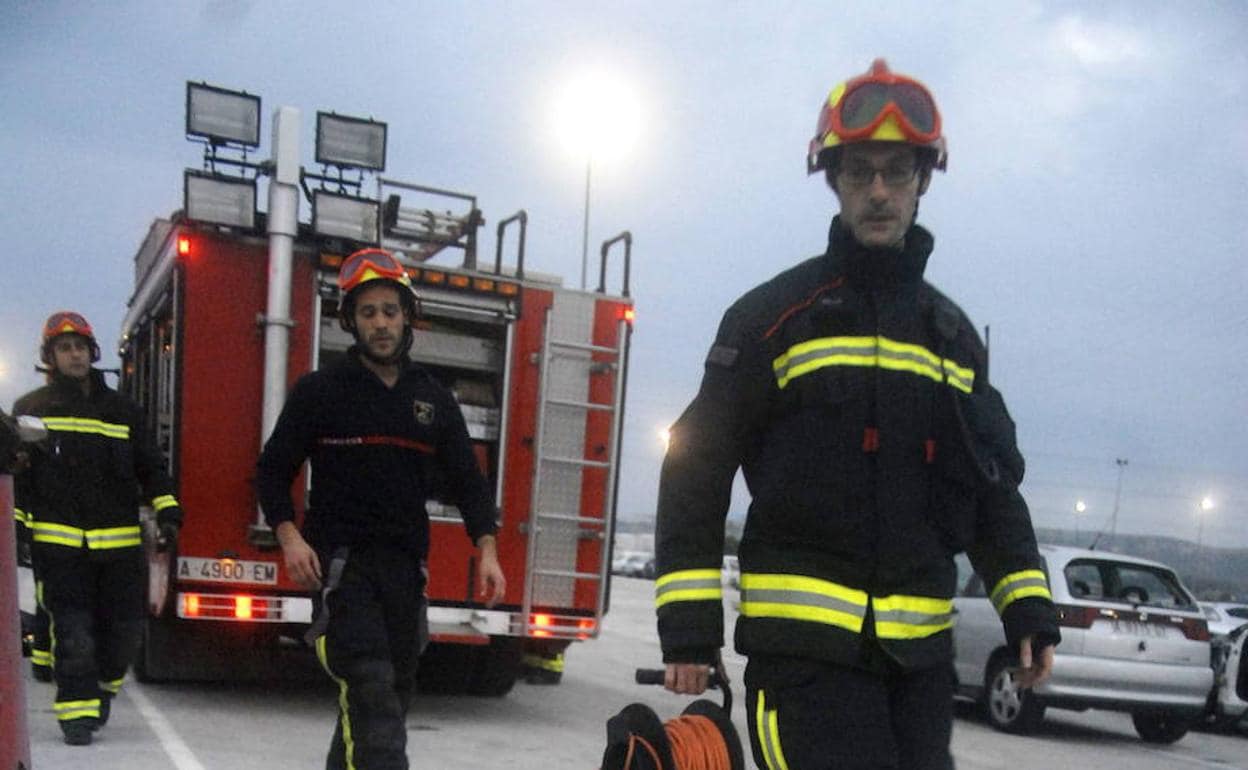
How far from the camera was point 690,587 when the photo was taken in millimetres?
3078

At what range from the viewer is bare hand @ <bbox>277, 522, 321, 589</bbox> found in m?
4.79

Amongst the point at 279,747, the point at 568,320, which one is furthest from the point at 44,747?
the point at 568,320

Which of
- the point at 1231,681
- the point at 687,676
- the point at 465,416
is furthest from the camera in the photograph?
the point at 1231,681

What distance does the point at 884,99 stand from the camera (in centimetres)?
325

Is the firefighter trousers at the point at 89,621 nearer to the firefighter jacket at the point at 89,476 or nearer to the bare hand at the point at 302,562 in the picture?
the firefighter jacket at the point at 89,476

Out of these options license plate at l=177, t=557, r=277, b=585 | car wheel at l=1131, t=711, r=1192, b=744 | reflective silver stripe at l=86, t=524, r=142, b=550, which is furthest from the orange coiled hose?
car wheel at l=1131, t=711, r=1192, b=744

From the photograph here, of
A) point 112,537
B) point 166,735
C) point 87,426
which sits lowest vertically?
point 166,735

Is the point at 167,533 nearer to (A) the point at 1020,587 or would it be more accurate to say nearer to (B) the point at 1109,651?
(A) the point at 1020,587

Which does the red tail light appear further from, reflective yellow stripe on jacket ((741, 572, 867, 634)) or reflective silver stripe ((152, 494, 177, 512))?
reflective yellow stripe on jacket ((741, 572, 867, 634))

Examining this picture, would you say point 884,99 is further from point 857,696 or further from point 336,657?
point 336,657

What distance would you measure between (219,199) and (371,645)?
4.45 metres

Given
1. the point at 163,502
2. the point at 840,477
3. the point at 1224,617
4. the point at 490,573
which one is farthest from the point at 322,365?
the point at 1224,617

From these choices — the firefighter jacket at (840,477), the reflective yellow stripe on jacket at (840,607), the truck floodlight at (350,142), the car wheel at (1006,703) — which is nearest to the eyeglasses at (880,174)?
the firefighter jacket at (840,477)

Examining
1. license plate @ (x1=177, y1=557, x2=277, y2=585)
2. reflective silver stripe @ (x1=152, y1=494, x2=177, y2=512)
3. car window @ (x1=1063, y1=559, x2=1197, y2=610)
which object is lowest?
car window @ (x1=1063, y1=559, x2=1197, y2=610)
